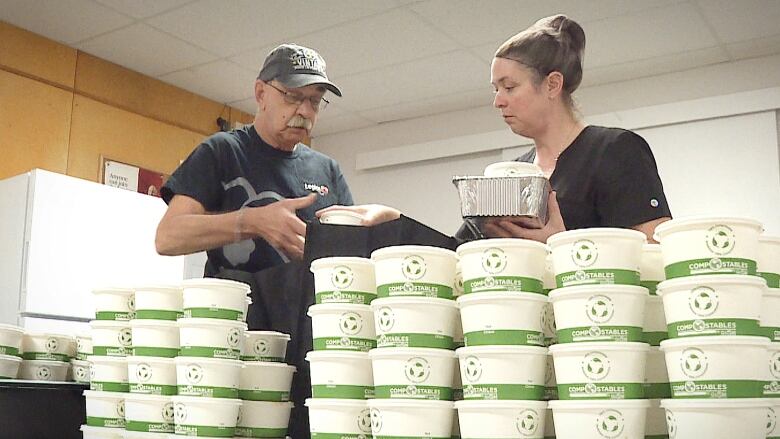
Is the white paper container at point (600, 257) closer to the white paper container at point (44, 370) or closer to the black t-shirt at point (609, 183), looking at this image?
the black t-shirt at point (609, 183)

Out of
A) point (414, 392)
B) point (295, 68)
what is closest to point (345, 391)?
point (414, 392)

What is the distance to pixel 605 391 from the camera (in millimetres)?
1151

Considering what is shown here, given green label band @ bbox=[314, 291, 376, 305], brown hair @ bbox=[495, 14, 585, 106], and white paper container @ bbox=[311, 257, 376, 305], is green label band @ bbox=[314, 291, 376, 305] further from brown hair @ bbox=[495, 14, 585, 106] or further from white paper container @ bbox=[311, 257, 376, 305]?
brown hair @ bbox=[495, 14, 585, 106]

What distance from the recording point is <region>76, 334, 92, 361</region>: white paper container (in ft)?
6.64

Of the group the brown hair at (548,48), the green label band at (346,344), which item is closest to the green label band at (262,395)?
the green label band at (346,344)

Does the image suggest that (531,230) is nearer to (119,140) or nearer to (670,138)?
(670,138)

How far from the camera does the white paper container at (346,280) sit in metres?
1.42

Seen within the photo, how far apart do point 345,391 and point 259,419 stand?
0.28 m

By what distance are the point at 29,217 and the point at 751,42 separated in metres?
4.12

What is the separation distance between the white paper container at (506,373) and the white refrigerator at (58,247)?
3000 millimetres

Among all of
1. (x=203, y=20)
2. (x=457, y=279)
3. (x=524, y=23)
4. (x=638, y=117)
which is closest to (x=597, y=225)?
(x=457, y=279)

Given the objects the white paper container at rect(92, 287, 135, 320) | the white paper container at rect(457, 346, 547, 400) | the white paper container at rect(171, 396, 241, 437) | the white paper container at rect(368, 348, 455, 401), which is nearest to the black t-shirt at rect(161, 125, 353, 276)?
the white paper container at rect(92, 287, 135, 320)

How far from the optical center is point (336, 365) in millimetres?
1396

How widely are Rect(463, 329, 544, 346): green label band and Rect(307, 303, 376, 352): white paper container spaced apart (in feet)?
0.74
